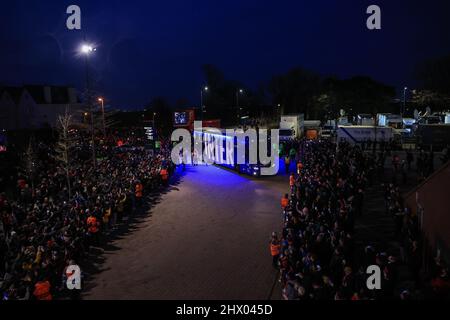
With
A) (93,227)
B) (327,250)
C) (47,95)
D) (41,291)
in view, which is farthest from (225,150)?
(47,95)

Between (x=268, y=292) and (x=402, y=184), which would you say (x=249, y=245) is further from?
(x=402, y=184)

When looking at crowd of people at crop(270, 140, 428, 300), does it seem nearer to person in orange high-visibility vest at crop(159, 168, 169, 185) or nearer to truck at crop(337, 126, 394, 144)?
person in orange high-visibility vest at crop(159, 168, 169, 185)

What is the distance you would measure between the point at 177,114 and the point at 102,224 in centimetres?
2247

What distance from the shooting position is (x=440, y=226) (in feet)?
35.6

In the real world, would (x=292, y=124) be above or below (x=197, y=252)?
above

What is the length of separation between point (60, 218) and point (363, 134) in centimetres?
2863

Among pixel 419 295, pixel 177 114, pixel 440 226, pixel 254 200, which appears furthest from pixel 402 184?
pixel 177 114

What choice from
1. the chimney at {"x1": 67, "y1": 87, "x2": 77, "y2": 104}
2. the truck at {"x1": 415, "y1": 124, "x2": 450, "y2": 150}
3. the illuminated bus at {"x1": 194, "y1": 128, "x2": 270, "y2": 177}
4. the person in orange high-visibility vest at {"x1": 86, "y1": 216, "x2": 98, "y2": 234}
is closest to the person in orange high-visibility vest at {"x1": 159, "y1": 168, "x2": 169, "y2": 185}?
the illuminated bus at {"x1": 194, "y1": 128, "x2": 270, "y2": 177}

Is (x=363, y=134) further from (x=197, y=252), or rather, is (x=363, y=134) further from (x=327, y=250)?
(x=327, y=250)

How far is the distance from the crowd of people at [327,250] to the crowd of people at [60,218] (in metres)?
5.71

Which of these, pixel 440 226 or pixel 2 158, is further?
pixel 2 158

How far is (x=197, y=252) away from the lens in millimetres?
12688

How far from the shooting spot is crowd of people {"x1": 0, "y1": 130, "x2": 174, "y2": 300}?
31.4 ft

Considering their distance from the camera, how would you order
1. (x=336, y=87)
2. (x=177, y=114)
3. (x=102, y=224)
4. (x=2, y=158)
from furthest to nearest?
(x=336, y=87), (x=177, y=114), (x=2, y=158), (x=102, y=224)
